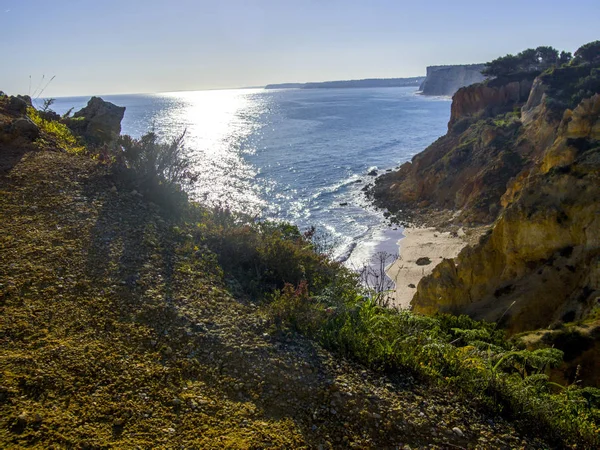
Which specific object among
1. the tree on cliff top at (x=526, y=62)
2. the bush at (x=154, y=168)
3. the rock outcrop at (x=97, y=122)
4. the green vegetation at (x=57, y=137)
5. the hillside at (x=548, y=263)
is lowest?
the hillside at (x=548, y=263)

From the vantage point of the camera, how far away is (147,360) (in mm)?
4602

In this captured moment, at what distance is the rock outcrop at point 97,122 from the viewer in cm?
1617

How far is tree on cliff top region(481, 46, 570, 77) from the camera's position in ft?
188

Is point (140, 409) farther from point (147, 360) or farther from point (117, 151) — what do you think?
point (117, 151)

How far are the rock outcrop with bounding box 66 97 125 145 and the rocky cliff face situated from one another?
1494 centimetres

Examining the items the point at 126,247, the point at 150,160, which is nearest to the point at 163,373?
the point at 126,247

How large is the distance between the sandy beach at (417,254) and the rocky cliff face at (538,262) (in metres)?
5.47

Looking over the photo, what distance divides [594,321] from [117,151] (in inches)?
509

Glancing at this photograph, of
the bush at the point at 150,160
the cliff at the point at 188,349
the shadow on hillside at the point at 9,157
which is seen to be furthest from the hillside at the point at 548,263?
the shadow on hillside at the point at 9,157

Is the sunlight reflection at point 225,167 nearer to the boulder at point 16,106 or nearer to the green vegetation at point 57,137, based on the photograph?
the green vegetation at point 57,137

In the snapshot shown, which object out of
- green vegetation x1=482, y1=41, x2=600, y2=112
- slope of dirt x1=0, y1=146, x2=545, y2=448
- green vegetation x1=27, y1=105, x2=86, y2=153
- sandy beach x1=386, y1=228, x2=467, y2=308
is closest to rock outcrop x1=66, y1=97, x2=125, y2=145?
green vegetation x1=27, y1=105, x2=86, y2=153

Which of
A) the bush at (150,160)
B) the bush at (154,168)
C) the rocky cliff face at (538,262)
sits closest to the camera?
the bush at (154,168)

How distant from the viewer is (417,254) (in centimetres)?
2698

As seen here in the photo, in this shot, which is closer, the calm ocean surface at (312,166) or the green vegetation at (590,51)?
the calm ocean surface at (312,166)
